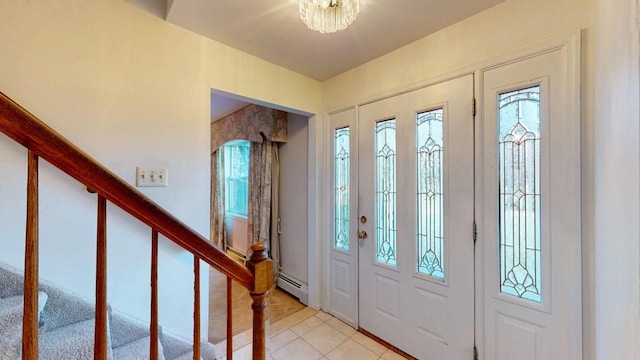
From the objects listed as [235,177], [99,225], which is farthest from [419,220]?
[235,177]

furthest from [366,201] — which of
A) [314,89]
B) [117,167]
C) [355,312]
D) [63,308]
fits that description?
[63,308]

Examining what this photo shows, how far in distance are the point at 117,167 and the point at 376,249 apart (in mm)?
1933

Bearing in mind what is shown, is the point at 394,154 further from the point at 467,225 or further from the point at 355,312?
the point at 355,312

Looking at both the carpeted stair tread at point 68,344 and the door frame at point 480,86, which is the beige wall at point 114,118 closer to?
the carpeted stair tread at point 68,344

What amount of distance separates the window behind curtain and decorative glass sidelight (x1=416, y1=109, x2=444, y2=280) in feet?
10.7

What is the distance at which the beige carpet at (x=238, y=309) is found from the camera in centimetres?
212

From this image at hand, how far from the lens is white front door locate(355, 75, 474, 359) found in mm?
1565

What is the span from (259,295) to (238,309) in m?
1.84

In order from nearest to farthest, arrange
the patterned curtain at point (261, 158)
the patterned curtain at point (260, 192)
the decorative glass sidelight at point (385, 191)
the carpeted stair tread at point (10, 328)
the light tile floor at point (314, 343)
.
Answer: the carpeted stair tread at point (10, 328), the light tile floor at point (314, 343), the decorative glass sidelight at point (385, 191), the patterned curtain at point (261, 158), the patterned curtain at point (260, 192)

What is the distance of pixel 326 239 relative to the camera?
245cm

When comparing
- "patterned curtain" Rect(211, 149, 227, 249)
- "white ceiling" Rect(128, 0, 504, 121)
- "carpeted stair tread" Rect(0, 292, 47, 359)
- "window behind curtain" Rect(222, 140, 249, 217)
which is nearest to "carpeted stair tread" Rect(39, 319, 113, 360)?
"carpeted stair tread" Rect(0, 292, 47, 359)

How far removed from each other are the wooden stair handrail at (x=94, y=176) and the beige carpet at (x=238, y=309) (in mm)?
1545

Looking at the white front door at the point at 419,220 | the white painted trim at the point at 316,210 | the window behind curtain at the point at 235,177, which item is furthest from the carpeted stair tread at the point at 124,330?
the window behind curtain at the point at 235,177

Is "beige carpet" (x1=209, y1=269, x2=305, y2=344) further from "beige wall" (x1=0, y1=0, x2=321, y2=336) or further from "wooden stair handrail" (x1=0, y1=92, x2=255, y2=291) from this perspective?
"wooden stair handrail" (x1=0, y1=92, x2=255, y2=291)
